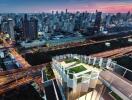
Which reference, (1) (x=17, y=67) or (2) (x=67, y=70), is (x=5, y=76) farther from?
(2) (x=67, y=70)

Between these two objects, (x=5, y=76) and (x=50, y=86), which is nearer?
(x=50, y=86)

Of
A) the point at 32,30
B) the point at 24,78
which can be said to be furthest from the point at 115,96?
the point at 32,30

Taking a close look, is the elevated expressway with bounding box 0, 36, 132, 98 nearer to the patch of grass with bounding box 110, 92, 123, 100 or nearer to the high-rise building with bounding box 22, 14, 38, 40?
the patch of grass with bounding box 110, 92, 123, 100

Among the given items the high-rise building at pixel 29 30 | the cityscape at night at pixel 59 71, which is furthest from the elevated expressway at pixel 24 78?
the high-rise building at pixel 29 30

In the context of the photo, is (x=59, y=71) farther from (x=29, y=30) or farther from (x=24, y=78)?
(x=29, y=30)

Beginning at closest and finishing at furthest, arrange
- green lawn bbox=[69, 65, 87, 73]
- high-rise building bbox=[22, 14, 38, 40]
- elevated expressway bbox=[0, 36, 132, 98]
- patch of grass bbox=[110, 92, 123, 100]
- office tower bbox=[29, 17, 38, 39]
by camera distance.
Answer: patch of grass bbox=[110, 92, 123, 100] → elevated expressway bbox=[0, 36, 132, 98] → green lawn bbox=[69, 65, 87, 73] → high-rise building bbox=[22, 14, 38, 40] → office tower bbox=[29, 17, 38, 39]

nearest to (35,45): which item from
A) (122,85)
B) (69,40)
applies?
(69,40)

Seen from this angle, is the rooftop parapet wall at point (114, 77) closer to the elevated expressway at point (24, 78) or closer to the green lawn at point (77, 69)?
the elevated expressway at point (24, 78)

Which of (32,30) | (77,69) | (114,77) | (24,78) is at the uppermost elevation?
(32,30)

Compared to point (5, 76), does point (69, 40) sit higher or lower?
higher

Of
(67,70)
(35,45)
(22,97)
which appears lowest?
(22,97)

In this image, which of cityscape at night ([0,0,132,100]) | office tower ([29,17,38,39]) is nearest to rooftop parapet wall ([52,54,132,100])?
cityscape at night ([0,0,132,100])
